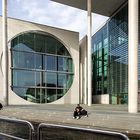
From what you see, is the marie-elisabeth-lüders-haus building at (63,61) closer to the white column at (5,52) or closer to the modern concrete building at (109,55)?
the modern concrete building at (109,55)

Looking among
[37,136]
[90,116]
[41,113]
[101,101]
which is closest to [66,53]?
[101,101]

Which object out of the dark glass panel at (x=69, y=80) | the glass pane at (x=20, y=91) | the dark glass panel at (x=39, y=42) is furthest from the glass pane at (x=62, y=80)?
the glass pane at (x=20, y=91)

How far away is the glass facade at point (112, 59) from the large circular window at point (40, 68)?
14.7 ft

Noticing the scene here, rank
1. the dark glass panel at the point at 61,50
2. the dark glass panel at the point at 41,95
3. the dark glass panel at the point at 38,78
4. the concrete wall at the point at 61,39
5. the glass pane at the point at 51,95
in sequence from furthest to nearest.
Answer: the dark glass panel at the point at 61,50 → the glass pane at the point at 51,95 → the dark glass panel at the point at 38,78 → the dark glass panel at the point at 41,95 → the concrete wall at the point at 61,39

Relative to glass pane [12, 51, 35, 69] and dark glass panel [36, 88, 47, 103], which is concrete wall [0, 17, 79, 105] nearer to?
dark glass panel [36, 88, 47, 103]

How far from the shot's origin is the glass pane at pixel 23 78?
31.2 meters

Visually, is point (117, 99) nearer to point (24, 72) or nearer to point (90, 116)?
point (24, 72)

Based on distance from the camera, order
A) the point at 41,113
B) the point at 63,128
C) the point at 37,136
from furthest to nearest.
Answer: the point at 41,113, the point at 37,136, the point at 63,128

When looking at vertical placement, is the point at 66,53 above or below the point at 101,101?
above

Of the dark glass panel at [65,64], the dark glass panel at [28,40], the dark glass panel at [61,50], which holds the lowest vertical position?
the dark glass panel at [65,64]

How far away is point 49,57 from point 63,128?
3125 cm

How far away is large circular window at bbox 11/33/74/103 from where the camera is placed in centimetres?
3152

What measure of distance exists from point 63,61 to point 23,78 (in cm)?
548

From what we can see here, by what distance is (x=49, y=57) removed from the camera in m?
34.2
